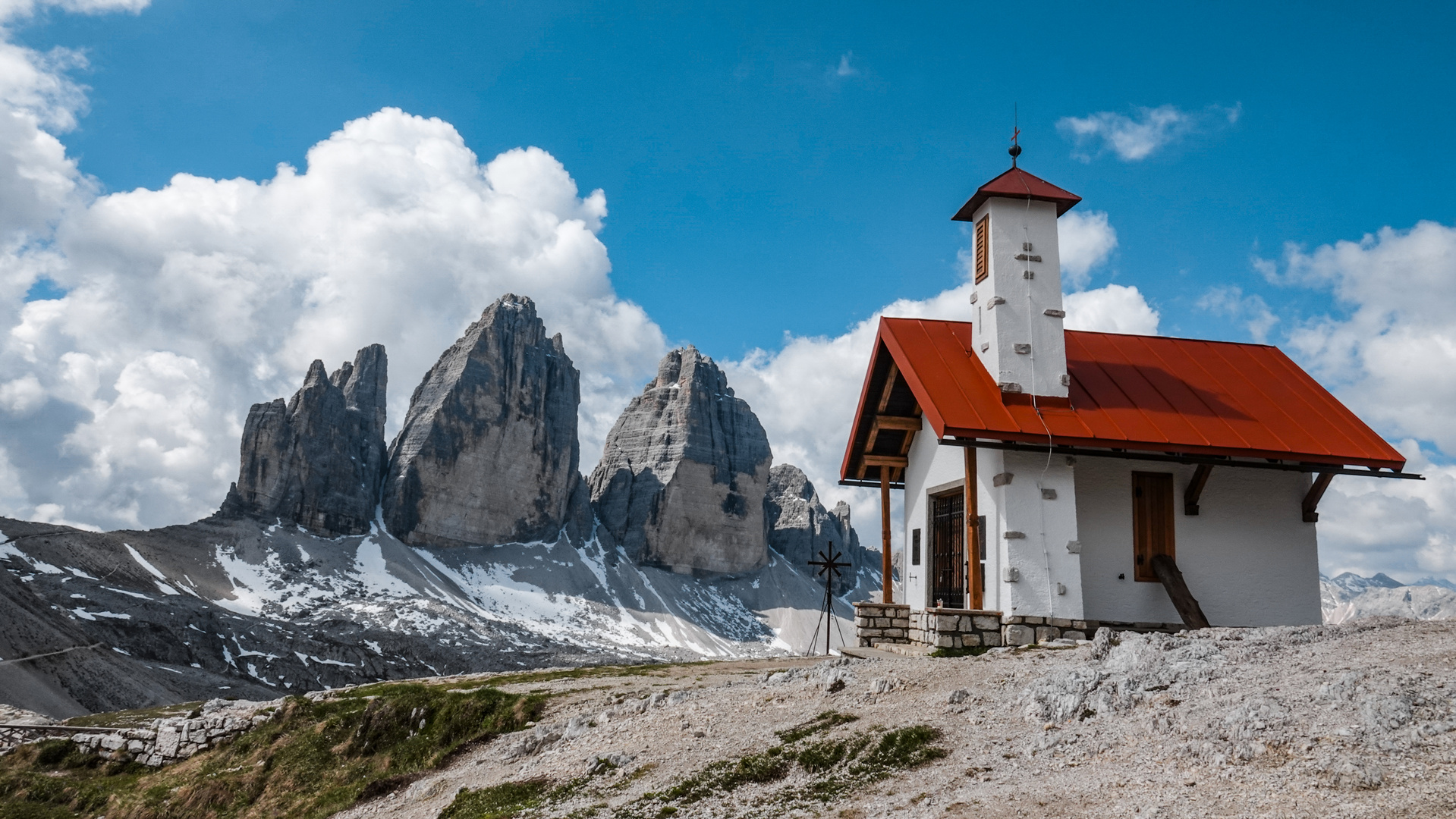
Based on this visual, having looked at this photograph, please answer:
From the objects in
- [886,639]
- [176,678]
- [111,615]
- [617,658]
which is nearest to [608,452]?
[617,658]

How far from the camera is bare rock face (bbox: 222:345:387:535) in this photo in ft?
468

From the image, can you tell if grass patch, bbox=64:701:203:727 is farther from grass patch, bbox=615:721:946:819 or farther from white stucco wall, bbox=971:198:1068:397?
white stucco wall, bbox=971:198:1068:397

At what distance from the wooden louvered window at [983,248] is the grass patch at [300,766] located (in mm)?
11862

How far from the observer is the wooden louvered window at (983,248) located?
18797 millimetres

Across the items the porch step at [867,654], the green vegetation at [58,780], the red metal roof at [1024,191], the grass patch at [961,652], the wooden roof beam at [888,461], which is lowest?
the green vegetation at [58,780]

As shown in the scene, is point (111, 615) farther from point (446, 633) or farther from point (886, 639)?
point (886, 639)

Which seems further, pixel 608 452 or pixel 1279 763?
pixel 608 452

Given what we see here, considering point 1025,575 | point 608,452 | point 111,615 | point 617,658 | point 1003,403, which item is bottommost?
point 617,658

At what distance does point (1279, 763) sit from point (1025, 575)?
30.2 feet

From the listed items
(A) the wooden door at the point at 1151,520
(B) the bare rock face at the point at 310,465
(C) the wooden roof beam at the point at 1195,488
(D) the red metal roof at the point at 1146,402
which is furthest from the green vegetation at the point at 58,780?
(B) the bare rock face at the point at 310,465

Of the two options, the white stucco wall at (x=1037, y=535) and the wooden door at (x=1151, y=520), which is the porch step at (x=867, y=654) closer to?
the white stucco wall at (x=1037, y=535)

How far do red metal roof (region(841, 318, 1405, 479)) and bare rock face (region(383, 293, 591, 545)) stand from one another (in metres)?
143

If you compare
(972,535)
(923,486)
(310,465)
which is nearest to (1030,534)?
(972,535)

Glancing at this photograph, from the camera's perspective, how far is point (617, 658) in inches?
4808
